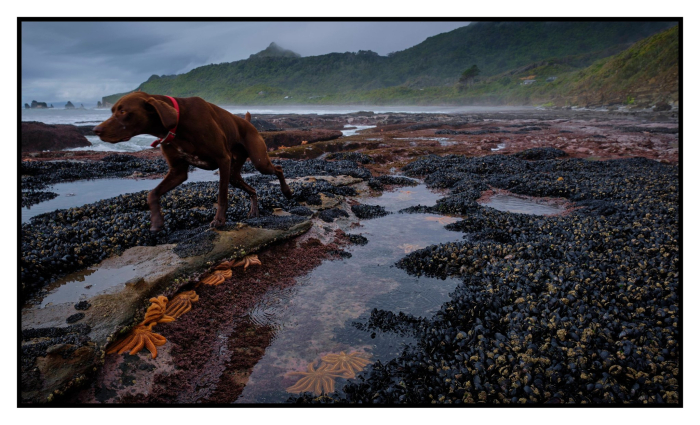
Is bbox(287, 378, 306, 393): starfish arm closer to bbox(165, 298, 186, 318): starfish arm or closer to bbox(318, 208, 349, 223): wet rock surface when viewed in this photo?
bbox(165, 298, 186, 318): starfish arm

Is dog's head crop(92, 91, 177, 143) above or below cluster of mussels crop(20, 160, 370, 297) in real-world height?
above

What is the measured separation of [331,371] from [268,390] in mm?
619

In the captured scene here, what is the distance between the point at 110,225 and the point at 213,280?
8.28ft

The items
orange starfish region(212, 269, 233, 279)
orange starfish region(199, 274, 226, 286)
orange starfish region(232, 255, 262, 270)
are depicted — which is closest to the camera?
orange starfish region(199, 274, 226, 286)

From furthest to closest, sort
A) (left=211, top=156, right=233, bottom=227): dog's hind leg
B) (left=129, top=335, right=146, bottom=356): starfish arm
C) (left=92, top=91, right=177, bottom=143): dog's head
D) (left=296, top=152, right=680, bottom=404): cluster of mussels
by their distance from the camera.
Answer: (left=211, top=156, right=233, bottom=227): dog's hind leg, (left=92, top=91, right=177, bottom=143): dog's head, (left=129, top=335, right=146, bottom=356): starfish arm, (left=296, top=152, right=680, bottom=404): cluster of mussels

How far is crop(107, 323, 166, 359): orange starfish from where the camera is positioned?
10.8 ft

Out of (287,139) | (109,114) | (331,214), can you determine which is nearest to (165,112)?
(331,214)

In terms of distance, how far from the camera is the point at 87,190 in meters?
11.0

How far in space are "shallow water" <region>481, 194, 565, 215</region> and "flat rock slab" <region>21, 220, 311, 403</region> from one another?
708 cm

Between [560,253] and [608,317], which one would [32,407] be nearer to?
[608,317]

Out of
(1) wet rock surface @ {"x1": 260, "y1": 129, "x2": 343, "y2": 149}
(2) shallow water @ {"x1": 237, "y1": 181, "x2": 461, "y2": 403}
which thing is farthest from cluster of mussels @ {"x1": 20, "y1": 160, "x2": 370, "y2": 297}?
(1) wet rock surface @ {"x1": 260, "y1": 129, "x2": 343, "y2": 149}

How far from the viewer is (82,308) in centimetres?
352

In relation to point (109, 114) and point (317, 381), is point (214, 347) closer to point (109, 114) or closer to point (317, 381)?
point (317, 381)

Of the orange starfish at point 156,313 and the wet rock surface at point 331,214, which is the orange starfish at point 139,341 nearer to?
the orange starfish at point 156,313
